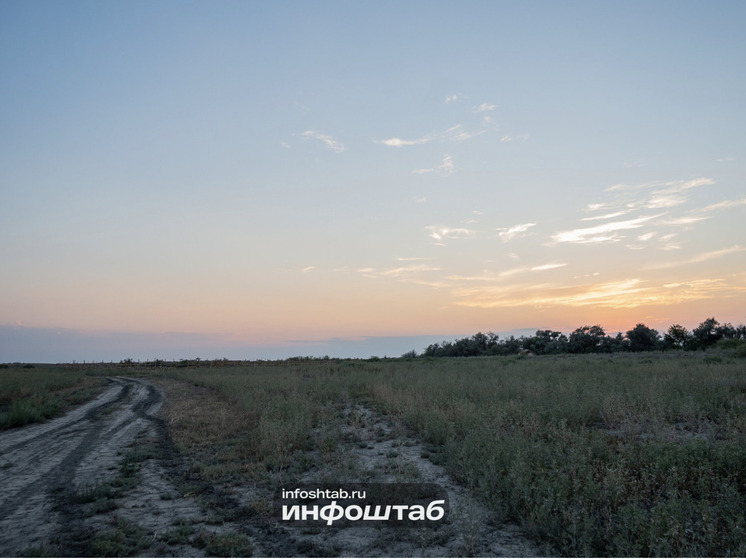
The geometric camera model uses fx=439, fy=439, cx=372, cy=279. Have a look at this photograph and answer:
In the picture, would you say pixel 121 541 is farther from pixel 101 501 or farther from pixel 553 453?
pixel 553 453

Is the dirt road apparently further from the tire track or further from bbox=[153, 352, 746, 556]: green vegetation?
bbox=[153, 352, 746, 556]: green vegetation

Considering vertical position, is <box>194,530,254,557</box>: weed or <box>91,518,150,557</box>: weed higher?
<box>91,518,150,557</box>: weed

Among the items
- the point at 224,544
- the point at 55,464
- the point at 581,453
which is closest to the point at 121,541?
the point at 224,544

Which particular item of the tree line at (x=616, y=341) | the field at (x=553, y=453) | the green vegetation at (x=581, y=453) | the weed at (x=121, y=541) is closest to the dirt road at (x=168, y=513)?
the weed at (x=121, y=541)

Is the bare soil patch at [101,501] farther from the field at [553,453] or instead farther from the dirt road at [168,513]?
the field at [553,453]

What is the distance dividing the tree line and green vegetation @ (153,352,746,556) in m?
38.7

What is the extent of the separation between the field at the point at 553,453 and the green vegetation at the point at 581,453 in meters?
0.03

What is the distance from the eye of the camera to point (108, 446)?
1132 cm

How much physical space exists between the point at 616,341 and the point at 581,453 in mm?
61441

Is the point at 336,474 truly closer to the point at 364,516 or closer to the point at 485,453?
the point at 364,516

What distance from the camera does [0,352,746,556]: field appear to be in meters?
5.23

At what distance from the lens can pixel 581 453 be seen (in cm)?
727

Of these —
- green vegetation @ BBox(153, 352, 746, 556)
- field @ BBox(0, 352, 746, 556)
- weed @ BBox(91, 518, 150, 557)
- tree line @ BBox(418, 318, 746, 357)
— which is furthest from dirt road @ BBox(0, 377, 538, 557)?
tree line @ BBox(418, 318, 746, 357)

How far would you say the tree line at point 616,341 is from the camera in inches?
2114
